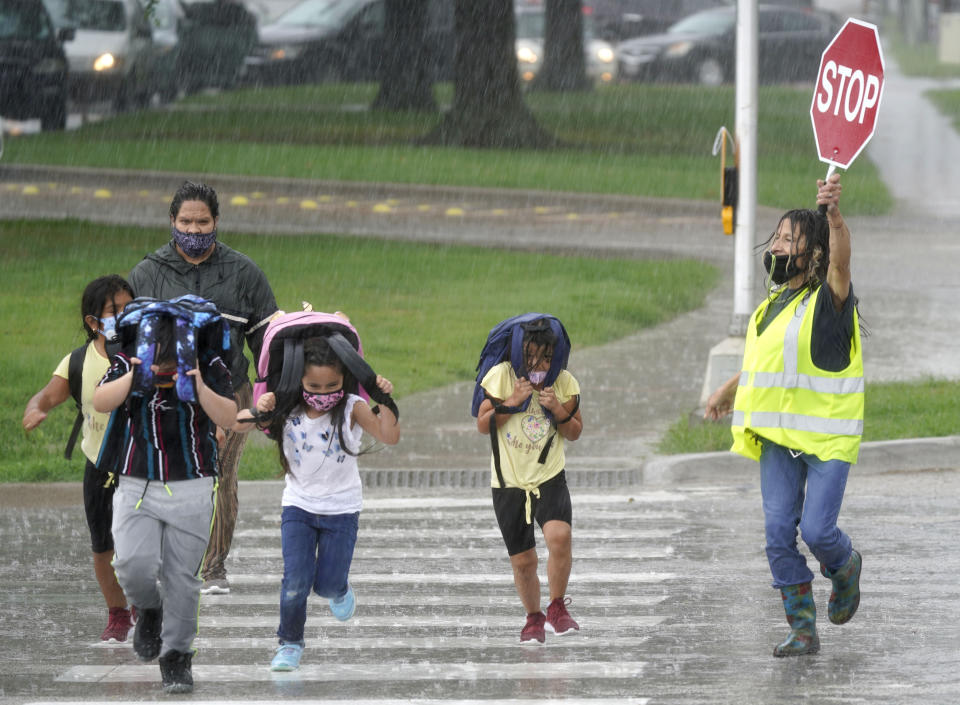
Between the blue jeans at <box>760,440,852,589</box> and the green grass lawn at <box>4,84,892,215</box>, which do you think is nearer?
the blue jeans at <box>760,440,852,589</box>

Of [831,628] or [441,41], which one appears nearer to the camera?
[831,628]

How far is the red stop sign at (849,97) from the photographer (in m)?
7.51

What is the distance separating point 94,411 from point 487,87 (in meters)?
23.6

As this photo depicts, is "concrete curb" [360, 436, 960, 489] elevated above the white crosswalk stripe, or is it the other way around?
the white crosswalk stripe

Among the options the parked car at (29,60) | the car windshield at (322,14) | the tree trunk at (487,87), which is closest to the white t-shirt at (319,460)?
the tree trunk at (487,87)

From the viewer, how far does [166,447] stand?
654 cm

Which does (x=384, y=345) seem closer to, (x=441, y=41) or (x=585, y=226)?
(x=585, y=226)

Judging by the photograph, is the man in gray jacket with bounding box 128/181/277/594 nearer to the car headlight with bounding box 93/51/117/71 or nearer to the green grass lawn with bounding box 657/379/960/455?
the green grass lawn with bounding box 657/379/960/455

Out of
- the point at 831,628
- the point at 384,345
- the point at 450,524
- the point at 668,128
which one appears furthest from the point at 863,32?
the point at 668,128

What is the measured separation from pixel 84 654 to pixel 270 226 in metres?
15.1

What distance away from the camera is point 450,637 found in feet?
24.7

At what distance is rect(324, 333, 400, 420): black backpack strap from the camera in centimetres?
671

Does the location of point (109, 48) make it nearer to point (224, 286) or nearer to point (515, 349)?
point (224, 286)

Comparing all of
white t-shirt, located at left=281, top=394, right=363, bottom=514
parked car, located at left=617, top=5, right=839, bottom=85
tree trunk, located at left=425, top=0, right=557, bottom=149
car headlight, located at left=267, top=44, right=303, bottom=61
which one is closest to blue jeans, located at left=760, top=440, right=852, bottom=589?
white t-shirt, located at left=281, top=394, right=363, bottom=514
